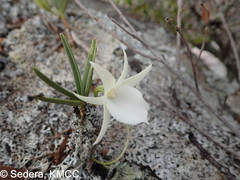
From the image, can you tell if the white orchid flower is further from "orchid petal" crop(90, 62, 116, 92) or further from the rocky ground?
the rocky ground

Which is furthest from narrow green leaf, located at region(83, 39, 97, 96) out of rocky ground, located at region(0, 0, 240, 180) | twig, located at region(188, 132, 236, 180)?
twig, located at region(188, 132, 236, 180)

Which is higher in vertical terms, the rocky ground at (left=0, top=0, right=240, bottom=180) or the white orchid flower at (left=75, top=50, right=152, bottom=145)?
the white orchid flower at (left=75, top=50, right=152, bottom=145)

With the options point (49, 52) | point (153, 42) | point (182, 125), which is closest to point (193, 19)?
point (153, 42)

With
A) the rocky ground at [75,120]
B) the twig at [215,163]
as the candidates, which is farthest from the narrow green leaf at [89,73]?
the twig at [215,163]

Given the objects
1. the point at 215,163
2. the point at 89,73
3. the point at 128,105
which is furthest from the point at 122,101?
the point at 215,163

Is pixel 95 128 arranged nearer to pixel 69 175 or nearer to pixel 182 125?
pixel 69 175

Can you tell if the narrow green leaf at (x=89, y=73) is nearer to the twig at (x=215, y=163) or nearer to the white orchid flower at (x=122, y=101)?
the white orchid flower at (x=122, y=101)

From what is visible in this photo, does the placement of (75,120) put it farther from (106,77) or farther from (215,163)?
(215,163)
